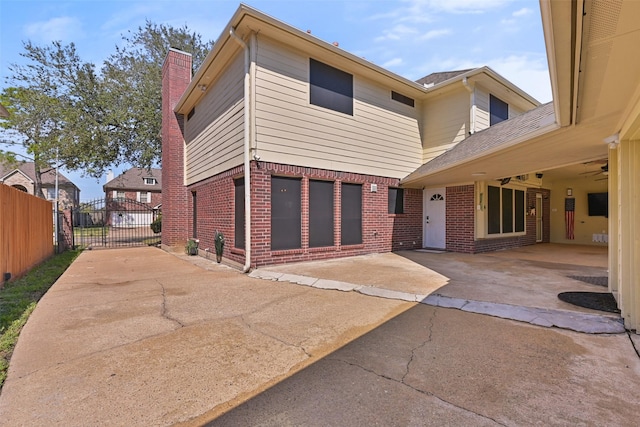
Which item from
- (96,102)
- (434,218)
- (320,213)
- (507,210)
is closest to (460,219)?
(434,218)

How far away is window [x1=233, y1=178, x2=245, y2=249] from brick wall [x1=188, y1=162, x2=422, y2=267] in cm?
14

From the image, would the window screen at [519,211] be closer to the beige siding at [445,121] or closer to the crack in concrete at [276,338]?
the beige siding at [445,121]

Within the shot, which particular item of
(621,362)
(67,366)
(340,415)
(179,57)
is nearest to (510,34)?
(621,362)

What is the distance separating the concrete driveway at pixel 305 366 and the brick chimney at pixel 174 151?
276 inches

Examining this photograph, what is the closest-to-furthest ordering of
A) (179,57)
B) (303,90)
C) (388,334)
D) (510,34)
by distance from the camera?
(388,334)
(510,34)
(303,90)
(179,57)

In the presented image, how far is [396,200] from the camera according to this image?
1005cm

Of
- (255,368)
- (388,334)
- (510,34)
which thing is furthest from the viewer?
(510,34)

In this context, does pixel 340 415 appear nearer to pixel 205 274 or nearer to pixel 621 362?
pixel 621 362

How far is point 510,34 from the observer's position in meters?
4.76

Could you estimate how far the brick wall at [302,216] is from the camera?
700 centimetres

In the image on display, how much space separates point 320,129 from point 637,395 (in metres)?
7.14

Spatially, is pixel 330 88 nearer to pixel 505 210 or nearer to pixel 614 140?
pixel 614 140

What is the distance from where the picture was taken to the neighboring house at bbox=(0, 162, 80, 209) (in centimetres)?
2931

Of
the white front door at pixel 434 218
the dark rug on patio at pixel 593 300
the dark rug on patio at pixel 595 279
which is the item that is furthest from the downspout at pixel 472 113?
the dark rug on patio at pixel 593 300
